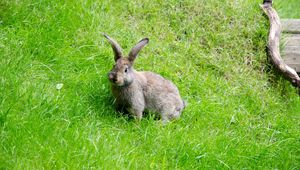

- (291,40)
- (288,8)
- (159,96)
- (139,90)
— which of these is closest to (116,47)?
(139,90)

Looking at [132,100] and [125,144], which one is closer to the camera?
[125,144]

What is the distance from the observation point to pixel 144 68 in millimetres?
7020

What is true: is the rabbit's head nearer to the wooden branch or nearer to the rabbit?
the rabbit

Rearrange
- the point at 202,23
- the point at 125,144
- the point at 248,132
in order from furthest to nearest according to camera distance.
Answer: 1. the point at 202,23
2. the point at 248,132
3. the point at 125,144

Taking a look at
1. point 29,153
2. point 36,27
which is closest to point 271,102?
point 36,27

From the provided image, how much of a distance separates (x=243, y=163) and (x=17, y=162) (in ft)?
7.89

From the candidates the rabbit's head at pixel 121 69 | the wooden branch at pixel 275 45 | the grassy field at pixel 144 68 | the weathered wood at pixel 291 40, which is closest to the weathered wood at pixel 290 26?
the weathered wood at pixel 291 40

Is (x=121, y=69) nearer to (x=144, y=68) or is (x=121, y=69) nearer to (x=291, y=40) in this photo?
(x=144, y=68)

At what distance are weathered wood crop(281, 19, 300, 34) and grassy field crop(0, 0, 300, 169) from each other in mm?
456

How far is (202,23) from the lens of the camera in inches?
319

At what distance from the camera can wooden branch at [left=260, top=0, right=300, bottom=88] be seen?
25.0ft

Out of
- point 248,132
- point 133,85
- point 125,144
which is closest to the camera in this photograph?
point 125,144

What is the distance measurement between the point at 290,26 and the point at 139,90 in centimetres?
366

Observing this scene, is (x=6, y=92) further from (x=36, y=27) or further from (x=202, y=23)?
(x=202, y=23)
